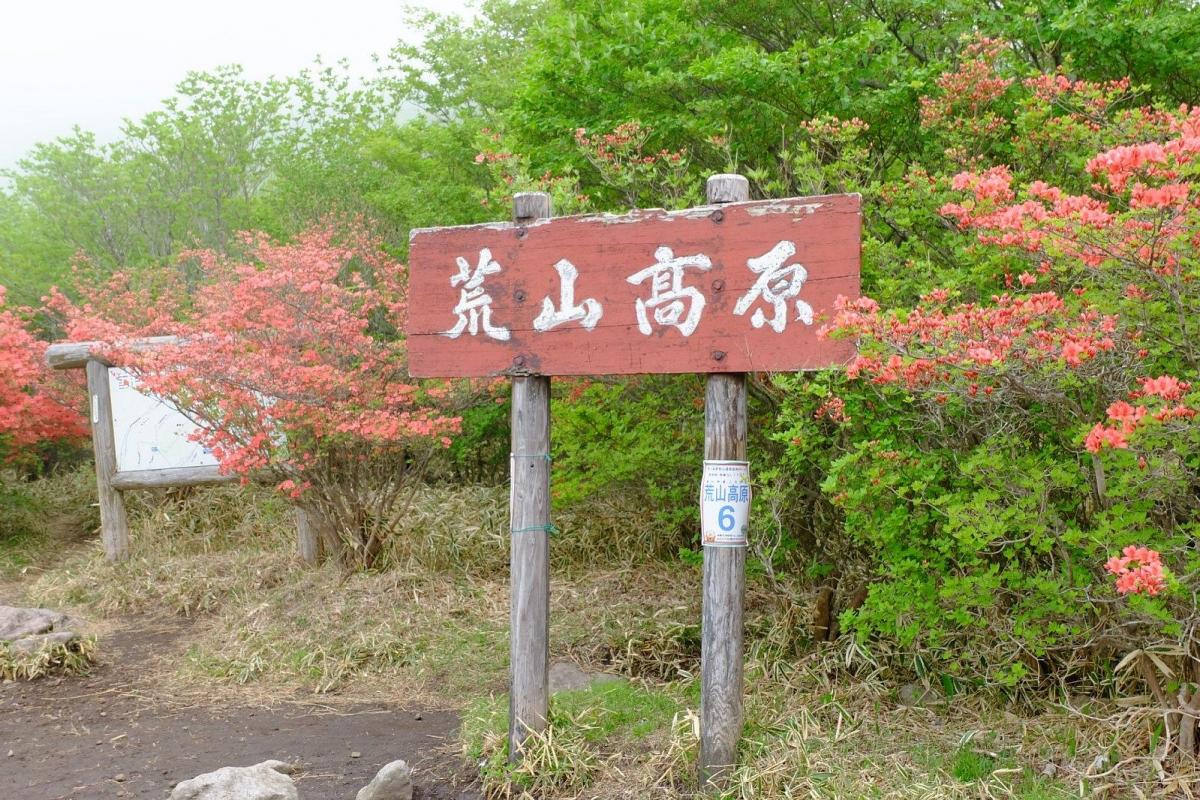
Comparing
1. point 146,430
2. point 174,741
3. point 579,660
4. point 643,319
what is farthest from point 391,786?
point 146,430

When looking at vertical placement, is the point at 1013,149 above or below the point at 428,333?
above

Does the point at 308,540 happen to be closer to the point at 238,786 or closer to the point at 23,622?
the point at 23,622

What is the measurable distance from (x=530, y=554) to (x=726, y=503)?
36.5 inches

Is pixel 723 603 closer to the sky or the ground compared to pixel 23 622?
closer to the sky

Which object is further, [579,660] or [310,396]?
[310,396]

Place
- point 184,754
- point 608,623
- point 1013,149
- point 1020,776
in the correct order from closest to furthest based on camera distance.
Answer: point 1020,776 < point 184,754 < point 1013,149 < point 608,623

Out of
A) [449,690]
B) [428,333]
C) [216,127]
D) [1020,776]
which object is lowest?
[449,690]

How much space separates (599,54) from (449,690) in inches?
169

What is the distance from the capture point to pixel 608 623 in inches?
244

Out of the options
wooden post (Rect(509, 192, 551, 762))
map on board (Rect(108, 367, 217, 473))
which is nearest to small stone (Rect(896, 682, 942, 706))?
wooden post (Rect(509, 192, 551, 762))

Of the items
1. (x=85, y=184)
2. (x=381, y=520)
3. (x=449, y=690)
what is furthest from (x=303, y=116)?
(x=449, y=690)

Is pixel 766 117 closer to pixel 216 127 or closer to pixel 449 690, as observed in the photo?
pixel 449 690

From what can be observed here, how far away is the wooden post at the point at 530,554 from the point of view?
4.08m

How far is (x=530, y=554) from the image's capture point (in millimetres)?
4102
